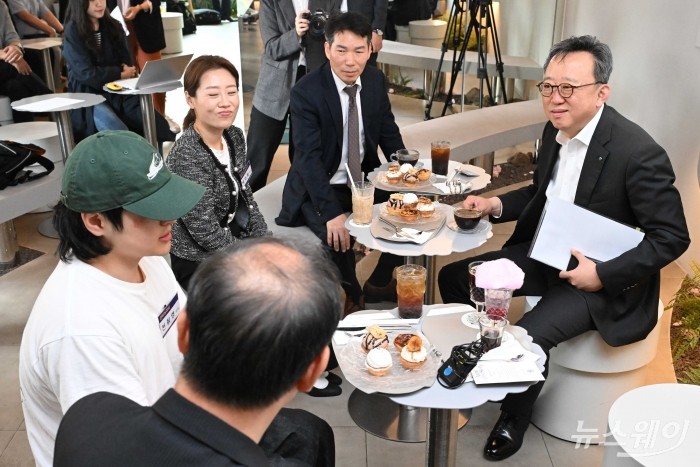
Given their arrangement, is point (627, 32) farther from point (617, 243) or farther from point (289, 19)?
point (617, 243)

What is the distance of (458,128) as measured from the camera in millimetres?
4879

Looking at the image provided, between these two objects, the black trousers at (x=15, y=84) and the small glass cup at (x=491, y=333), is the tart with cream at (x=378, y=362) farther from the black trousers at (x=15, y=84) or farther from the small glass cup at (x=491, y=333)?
the black trousers at (x=15, y=84)

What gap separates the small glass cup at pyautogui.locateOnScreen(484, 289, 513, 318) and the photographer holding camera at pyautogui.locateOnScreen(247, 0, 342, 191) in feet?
8.17

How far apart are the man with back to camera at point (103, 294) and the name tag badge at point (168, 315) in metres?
0.02

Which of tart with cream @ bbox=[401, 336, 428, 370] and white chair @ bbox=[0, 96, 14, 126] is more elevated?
tart with cream @ bbox=[401, 336, 428, 370]

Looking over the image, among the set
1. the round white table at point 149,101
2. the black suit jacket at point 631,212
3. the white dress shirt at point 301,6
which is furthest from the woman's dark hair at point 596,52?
the round white table at point 149,101

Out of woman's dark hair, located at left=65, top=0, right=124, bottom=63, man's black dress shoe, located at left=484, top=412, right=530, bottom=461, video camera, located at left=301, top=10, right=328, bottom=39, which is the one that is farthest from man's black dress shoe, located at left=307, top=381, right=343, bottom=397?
woman's dark hair, located at left=65, top=0, right=124, bottom=63

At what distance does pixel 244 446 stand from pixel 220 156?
1.96 metres

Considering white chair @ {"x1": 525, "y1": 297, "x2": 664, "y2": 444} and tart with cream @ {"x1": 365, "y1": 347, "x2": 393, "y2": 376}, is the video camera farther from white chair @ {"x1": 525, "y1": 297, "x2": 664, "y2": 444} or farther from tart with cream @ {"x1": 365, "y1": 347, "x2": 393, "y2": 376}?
tart with cream @ {"x1": 365, "y1": 347, "x2": 393, "y2": 376}

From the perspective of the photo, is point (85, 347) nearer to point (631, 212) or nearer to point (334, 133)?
point (631, 212)

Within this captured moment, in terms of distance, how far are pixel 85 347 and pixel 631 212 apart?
1965mm

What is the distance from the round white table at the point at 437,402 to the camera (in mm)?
1932

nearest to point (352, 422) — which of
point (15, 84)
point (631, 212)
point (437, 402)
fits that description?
point (437, 402)

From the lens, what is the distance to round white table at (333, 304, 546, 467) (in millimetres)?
1932
